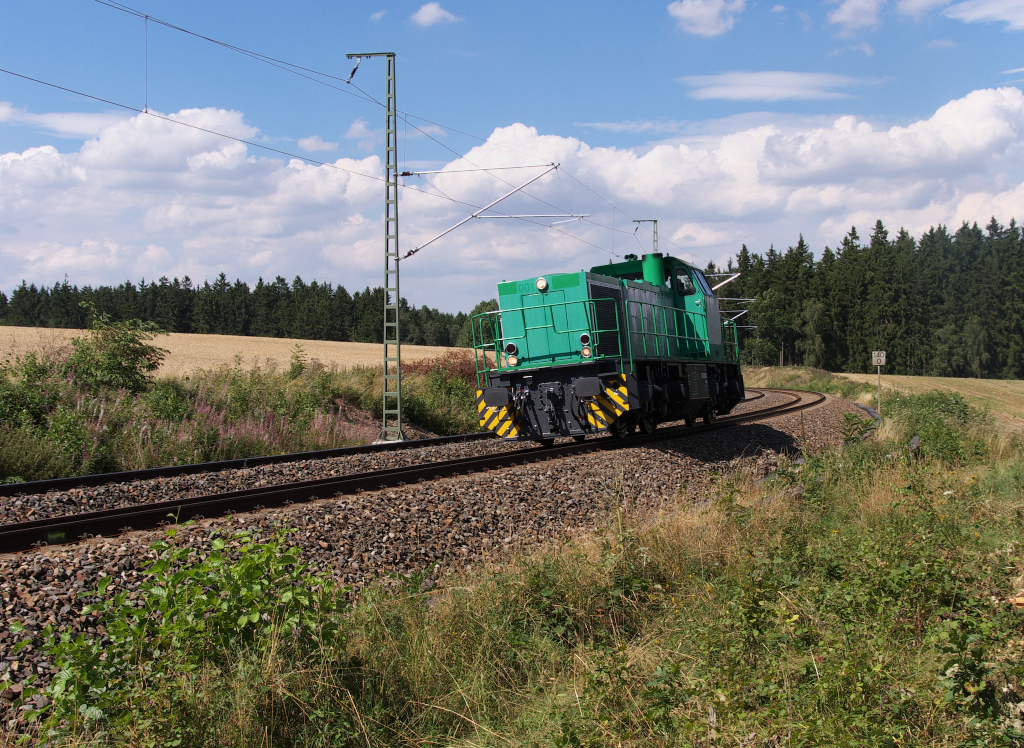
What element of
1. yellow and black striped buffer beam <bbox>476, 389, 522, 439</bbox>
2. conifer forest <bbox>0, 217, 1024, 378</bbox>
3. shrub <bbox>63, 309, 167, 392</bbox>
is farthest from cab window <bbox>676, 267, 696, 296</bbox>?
conifer forest <bbox>0, 217, 1024, 378</bbox>

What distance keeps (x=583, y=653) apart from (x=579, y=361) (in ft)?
24.4

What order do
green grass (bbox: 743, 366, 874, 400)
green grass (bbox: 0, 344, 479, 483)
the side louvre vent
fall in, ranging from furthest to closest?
green grass (bbox: 743, 366, 874, 400), the side louvre vent, green grass (bbox: 0, 344, 479, 483)

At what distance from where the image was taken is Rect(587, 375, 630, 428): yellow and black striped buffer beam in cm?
1116

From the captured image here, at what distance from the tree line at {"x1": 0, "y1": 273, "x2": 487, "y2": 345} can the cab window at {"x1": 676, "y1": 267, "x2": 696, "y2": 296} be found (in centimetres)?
8478

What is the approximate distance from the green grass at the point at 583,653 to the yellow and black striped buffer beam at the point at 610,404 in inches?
204

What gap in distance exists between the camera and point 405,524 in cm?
658

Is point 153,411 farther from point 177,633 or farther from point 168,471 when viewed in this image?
point 177,633

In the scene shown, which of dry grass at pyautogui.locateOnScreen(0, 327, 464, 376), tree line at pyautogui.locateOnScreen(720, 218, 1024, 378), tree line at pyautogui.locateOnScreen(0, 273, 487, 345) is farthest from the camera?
tree line at pyautogui.locateOnScreen(0, 273, 487, 345)

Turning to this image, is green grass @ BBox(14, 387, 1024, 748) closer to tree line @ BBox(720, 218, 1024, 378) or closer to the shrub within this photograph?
the shrub

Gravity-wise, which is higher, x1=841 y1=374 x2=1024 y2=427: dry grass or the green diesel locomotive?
the green diesel locomotive

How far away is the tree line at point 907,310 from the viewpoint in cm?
7062

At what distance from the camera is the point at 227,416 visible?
14.3 m

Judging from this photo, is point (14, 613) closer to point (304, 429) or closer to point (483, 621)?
point (483, 621)

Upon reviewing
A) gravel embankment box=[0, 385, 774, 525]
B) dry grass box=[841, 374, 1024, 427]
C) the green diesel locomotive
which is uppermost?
the green diesel locomotive
